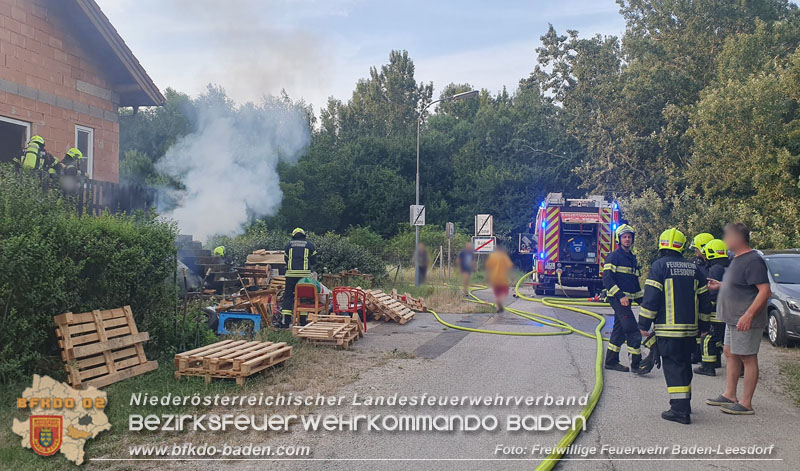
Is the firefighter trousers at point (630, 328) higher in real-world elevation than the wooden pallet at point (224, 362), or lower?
higher

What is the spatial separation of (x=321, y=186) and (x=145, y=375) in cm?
3001

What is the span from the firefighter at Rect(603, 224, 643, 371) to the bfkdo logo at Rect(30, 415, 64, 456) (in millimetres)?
6115

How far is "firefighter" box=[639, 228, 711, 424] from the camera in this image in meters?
5.62

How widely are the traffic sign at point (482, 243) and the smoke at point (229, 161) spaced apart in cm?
984

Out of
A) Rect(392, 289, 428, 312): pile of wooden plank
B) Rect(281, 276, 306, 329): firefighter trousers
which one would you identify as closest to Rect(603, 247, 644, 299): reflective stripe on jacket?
Rect(281, 276, 306, 329): firefighter trousers

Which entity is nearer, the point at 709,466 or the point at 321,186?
the point at 709,466

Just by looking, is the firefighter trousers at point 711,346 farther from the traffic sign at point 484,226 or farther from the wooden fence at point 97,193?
the wooden fence at point 97,193

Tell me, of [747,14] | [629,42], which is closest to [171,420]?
[629,42]

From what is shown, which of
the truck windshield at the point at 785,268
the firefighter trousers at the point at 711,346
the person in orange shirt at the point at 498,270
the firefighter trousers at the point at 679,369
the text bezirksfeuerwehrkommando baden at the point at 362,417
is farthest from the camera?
the truck windshield at the point at 785,268

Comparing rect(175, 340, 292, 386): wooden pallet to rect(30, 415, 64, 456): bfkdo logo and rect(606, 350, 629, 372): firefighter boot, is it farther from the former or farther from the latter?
rect(606, 350, 629, 372): firefighter boot

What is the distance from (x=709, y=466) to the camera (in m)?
4.59

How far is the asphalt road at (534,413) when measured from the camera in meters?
4.66

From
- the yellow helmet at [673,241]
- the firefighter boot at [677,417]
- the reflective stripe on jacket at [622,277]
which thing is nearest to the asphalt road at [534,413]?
the firefighter boot at [677,417]

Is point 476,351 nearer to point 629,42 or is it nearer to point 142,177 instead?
point 142,177
